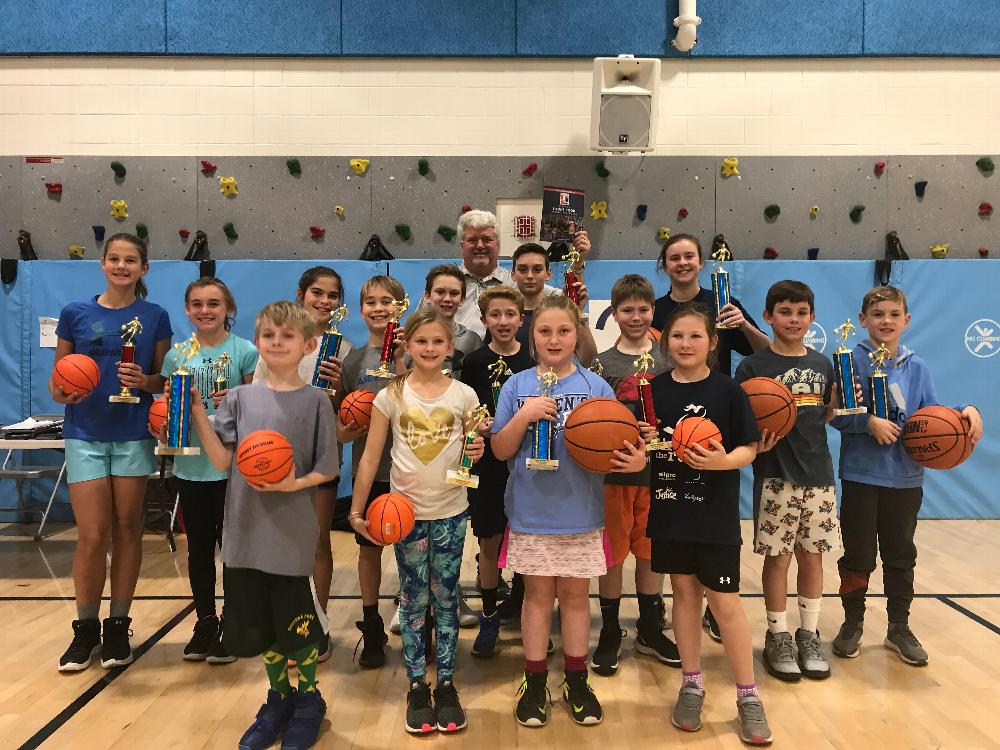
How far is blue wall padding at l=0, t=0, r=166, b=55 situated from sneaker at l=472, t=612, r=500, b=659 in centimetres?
605

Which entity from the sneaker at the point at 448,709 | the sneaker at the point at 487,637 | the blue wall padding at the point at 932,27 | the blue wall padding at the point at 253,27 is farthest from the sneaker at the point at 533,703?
the blue wall padding at the point at 932,27

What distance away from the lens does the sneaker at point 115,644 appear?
3049mm

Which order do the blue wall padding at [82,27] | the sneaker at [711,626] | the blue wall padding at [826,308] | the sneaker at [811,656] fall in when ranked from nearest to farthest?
1. the sneaker at [811,656]
2. the sneaker at [711,626]
3. the blue wall padding at [826,308]
4. the blue wall padding at [82,27]

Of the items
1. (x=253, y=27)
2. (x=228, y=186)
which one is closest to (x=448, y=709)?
(x=228, y=186)

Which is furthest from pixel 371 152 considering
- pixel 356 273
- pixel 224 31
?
pixel 224 31

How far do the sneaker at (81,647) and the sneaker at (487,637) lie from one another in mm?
1731

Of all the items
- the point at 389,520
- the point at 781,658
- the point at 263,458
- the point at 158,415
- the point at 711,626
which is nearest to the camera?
the point at 263,458

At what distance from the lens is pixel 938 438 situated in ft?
9.56

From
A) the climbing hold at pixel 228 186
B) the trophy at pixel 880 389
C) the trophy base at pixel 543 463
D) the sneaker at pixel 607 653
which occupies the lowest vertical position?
the sneaker at pixel 607 653

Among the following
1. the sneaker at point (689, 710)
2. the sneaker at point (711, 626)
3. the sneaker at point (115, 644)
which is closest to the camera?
the sneaker at point (689, 710)

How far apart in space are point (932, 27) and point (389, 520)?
22.8 ft

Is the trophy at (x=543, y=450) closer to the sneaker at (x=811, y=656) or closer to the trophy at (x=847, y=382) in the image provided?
the trophy at (x=847, y=382)

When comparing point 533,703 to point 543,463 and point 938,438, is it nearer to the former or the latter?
point 543,463

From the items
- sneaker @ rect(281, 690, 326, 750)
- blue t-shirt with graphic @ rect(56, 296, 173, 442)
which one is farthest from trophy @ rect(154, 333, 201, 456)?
sneaker @ rect(281, 690, 326, 750)
